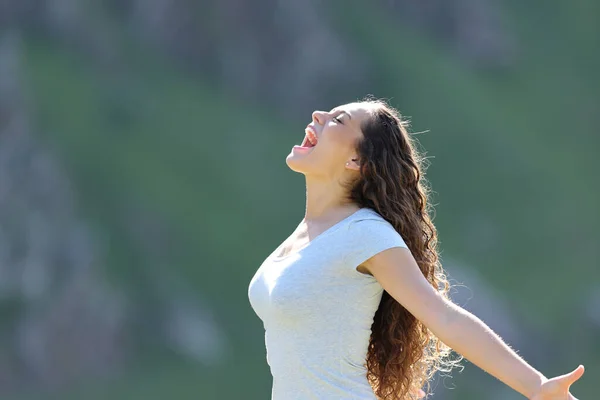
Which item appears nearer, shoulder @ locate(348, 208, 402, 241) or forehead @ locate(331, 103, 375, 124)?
shoulder @ locate(348, 208, 402, 241)

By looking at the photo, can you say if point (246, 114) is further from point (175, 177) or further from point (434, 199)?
point (434, 199)

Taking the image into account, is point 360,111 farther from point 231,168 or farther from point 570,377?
point 231,168

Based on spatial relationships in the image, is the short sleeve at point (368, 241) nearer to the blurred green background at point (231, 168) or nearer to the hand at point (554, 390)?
the hand at point (554, 390)

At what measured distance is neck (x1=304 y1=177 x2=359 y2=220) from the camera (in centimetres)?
402

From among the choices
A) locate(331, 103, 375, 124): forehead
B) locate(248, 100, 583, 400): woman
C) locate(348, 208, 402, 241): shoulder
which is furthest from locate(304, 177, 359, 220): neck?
locate(331, 103, 375, 124): forehead

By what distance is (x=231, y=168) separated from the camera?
30062 mm

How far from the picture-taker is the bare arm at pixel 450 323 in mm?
3631

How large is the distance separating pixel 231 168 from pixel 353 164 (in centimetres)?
2611

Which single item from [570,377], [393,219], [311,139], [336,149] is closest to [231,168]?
[311,139]

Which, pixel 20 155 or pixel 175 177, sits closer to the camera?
pixel 20 155

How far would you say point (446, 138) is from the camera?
103 feet

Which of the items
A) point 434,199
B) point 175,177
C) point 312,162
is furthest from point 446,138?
point 312,162

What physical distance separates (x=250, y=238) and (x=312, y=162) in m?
24.4

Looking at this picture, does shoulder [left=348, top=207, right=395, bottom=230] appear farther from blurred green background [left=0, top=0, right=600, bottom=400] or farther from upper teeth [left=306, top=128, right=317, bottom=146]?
blurred green background [left=0, top=0, right=600, bottom=400]
